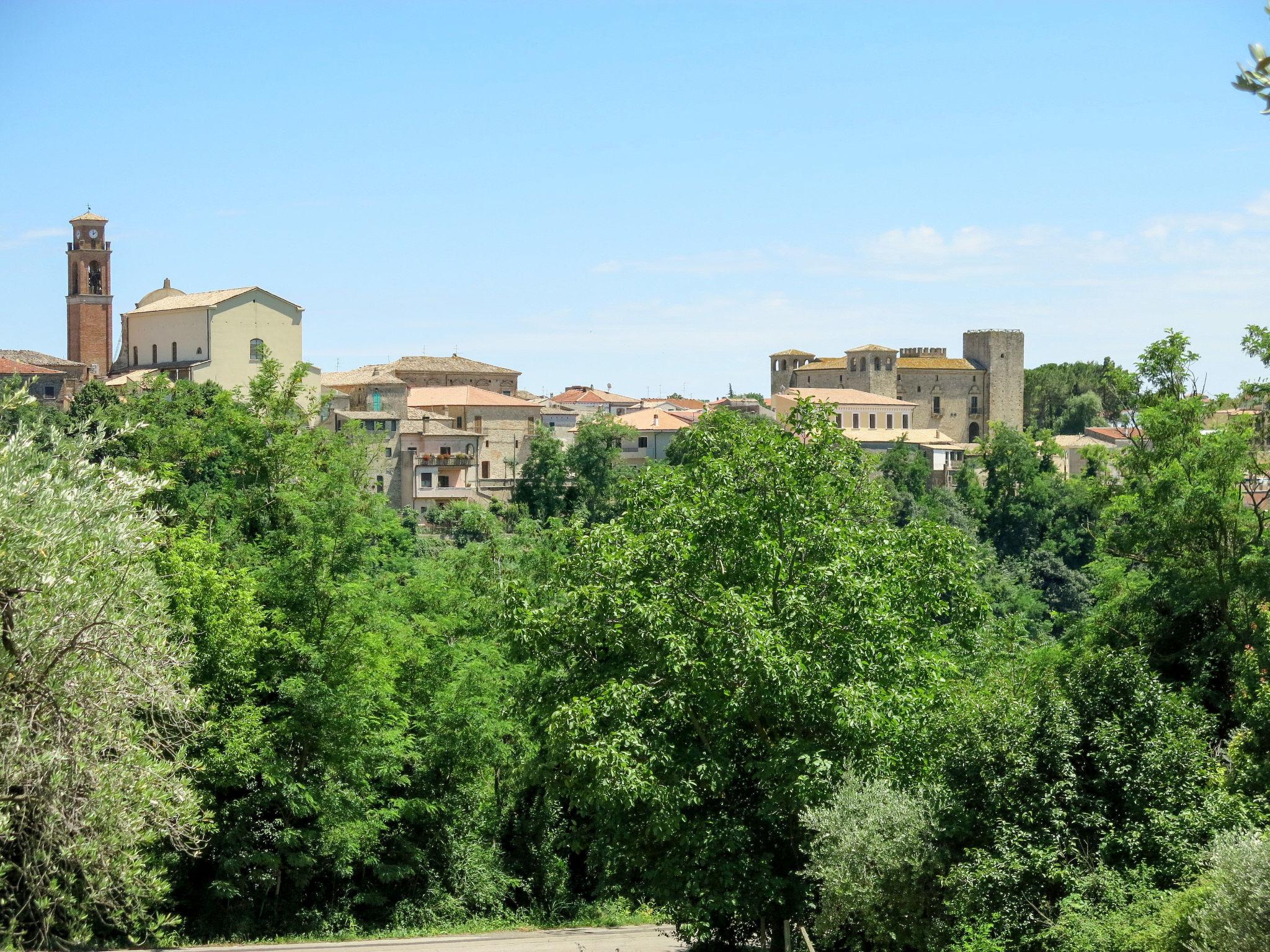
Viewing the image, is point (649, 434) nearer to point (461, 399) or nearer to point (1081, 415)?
point (461, 399)

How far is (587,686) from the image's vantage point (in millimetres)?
15047

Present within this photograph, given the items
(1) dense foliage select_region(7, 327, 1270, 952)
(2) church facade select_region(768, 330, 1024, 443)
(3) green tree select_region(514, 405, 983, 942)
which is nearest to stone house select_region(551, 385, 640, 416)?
(2) church facade select_region(768, 330, 1024, 443)

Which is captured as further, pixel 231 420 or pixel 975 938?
pixel 231 420

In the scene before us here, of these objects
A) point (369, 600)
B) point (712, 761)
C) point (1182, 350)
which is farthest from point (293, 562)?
point (1182, 350)

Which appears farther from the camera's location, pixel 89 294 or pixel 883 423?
pixel 883 423

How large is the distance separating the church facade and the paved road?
80.6 metres

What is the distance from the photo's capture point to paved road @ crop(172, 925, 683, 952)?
19969mm

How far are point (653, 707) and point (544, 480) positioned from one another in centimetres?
5266

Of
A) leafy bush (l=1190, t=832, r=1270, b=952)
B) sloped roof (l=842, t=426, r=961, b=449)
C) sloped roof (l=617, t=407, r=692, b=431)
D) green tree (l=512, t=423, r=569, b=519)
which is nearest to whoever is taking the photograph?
leafy bush (l=1190, t=832, r=1270, b=952)

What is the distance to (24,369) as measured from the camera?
225 ft

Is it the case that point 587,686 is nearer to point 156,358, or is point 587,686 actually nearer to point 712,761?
point 712,761

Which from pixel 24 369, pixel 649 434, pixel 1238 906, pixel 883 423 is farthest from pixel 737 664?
pixel 883 423

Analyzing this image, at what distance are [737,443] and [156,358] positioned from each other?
51828 millimetres

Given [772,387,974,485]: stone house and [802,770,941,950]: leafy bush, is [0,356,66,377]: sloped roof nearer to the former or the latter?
[772,387,974,485]: stone house
